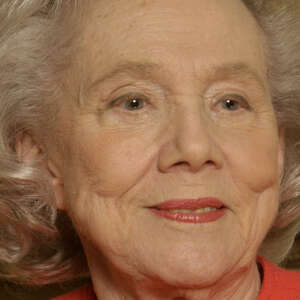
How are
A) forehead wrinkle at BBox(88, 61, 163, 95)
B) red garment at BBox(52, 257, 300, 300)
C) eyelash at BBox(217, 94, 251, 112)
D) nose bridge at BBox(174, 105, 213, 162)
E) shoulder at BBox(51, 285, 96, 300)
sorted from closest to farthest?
nose bridge at BBox(174, 105, 213, 162)
forehead wrinkle at BBox(88, 61, 163, 95)
eyelash at BBox(217, 94, 251, 112)
red garment at BBox(52, 257, 300, 300)
shoulder at BBox(51, 285, 96, 300)

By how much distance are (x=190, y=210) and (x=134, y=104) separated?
39cm

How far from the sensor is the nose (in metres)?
1.72

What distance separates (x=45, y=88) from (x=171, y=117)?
1.66 ft

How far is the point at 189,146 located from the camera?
67.5 inches

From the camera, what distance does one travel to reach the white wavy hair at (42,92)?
2055 mm

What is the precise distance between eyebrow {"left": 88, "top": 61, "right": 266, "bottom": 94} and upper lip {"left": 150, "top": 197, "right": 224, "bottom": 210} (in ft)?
1.24

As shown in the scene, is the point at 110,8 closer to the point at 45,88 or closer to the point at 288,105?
the point at 45,88

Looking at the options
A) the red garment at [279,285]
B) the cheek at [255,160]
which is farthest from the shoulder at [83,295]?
the cheek at [255,160]

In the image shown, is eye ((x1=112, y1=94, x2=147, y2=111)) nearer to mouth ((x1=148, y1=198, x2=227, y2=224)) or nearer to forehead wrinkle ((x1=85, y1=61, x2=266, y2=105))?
forehead wrinkle ((x1=85, y1=61, x2=266, y2=105))

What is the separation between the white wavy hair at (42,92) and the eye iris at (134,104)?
251mm

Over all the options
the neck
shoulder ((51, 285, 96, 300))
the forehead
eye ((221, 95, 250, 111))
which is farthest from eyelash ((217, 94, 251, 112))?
shoulder ((51, 285, 96, 300))

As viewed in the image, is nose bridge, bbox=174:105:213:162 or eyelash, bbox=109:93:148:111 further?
eyelash, bbox=109:93:148:111

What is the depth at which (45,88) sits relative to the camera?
2062 mm

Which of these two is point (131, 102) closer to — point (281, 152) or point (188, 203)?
point (188, 203)
